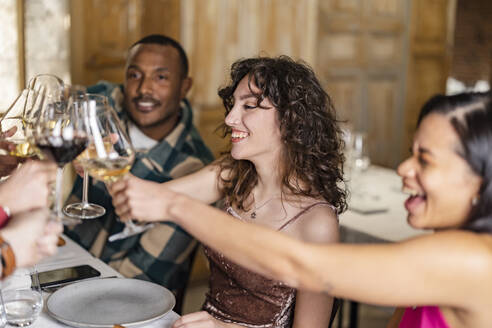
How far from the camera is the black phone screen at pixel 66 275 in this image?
1749 millimetres

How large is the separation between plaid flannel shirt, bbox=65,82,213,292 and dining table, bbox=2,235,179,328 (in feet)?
1.24

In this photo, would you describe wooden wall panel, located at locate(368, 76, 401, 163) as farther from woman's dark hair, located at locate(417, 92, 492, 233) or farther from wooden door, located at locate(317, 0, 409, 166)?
woman's dark hair, located at locate(417, 92, 492, 233)

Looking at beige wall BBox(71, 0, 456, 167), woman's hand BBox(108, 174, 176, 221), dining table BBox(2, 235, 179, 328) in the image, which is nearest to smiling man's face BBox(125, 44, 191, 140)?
beige wall BBox(71, 0, 456, 167)

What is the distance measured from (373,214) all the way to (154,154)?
1.01m

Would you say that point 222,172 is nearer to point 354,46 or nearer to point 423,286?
point 423,286

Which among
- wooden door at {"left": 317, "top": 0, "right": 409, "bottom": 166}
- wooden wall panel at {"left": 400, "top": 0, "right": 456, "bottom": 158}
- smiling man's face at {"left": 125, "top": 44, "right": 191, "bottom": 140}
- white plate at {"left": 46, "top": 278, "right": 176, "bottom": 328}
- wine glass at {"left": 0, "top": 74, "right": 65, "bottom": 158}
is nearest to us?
white plate at {"left": 46, "top": 278, "right": 176, "bottom": 328}

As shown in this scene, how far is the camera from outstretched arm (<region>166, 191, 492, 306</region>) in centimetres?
110

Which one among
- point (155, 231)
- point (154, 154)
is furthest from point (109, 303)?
point (154, 154)

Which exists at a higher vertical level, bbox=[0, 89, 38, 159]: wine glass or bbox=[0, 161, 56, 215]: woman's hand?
bbox=[0, 89, 38, 159]: wine glass

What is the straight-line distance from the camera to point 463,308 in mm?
1182

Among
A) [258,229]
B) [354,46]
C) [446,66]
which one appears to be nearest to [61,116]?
[258,229]

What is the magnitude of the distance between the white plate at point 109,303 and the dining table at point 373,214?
837 millimetres

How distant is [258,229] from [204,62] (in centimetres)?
283

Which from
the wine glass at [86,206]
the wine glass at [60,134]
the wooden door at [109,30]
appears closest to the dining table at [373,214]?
the wine glass at [86,206]
